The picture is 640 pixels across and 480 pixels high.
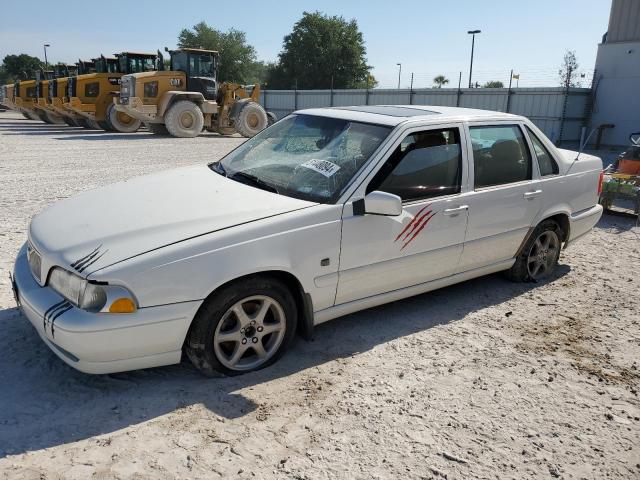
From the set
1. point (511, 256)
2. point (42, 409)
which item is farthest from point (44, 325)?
point (511, 256)

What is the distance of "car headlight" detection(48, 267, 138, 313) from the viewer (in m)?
2.70

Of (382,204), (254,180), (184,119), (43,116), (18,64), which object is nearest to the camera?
(382,204)

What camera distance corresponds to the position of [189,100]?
1933cm

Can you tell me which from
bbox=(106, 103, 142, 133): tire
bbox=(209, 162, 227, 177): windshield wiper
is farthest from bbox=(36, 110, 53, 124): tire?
bbox=(209, 162, 227, 177): windshield wiper

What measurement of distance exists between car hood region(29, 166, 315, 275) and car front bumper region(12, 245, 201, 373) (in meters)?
0.24

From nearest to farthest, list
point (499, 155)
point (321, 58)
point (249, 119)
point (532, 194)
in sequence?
point (499, 155) → point (532, 194) → point (249, 119) → point (321, 58)

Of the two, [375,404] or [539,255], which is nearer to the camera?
[375,404]

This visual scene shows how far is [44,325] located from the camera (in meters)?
2.83

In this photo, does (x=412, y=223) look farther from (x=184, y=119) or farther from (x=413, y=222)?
(x=184, y=119)

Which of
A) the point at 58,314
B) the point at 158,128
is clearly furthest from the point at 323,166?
the point at 158,128

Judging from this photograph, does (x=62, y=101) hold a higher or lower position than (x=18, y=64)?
lower

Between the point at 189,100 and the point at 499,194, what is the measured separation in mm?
16905

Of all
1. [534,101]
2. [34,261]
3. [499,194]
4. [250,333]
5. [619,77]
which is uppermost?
[619,77]

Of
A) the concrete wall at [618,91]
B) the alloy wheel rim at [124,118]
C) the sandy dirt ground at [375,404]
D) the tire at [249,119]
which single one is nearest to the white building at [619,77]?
the concrete wall at [618,91]
